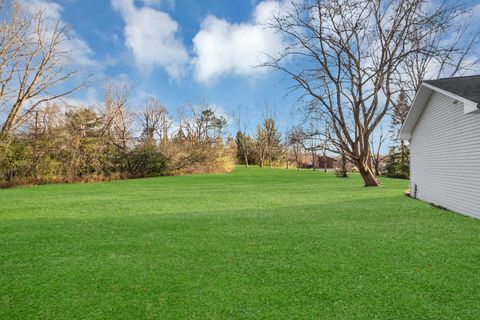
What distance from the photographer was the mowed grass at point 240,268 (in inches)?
98.8

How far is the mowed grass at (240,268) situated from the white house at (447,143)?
1.68 m

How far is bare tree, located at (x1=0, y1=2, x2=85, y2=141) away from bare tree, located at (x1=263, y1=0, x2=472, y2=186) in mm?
12768

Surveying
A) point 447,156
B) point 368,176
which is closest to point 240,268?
point 447,156

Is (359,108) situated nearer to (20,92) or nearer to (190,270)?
(190,270)

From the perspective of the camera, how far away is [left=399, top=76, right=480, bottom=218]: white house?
701 centimetres

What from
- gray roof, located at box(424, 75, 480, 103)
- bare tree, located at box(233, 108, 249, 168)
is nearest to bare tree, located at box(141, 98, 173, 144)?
bare tree, located at box(233, 108, 249, 168)

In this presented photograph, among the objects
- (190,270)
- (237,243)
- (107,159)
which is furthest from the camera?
(107,159)

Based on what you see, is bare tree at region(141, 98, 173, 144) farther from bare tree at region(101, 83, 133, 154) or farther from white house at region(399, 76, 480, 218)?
white house at region(399, 76, 480, 218)

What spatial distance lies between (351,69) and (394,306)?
15115mm

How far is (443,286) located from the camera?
290 cm

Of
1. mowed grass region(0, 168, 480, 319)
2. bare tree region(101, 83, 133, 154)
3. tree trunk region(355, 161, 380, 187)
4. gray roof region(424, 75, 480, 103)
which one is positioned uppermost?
bare tree region(101, 83, 133, 154)

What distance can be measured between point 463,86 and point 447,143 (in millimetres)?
1650

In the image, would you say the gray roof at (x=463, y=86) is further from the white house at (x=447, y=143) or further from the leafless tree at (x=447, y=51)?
the leafless tree at (x=447, y=51)

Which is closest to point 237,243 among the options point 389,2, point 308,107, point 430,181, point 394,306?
point 394,306
